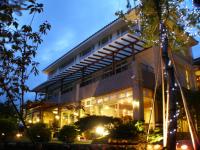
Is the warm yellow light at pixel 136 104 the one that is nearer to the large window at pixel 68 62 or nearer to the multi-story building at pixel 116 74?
the multi-story building at pixel 116 74

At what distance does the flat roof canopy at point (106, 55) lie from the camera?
19.2 metres

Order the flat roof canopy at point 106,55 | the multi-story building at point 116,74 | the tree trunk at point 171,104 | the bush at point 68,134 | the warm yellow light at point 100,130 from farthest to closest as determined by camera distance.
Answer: the flat roof canopy at point 106,55 → the multi-story building at point 116,74 → the warm yellow light at point 100,130 → the bush at point 68,134 → the tree trunk at point 171,104

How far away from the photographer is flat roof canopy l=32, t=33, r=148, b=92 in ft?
63.1

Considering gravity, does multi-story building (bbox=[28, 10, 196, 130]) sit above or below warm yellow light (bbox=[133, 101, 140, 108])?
above

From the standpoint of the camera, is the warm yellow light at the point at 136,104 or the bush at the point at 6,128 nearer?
the bush at the point at 6,128

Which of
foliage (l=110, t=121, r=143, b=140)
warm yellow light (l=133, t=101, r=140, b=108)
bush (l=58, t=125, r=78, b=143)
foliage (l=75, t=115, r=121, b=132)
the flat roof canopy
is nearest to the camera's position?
foliage (l=110, t=121, r=143, b=140)

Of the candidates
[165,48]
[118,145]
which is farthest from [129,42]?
[165,48]

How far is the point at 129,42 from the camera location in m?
19.4

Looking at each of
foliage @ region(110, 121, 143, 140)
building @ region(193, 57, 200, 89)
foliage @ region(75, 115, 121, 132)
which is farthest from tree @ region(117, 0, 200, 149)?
building @ region(193, 57, 200, 89)

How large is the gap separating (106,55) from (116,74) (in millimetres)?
2384

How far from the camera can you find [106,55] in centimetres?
2152

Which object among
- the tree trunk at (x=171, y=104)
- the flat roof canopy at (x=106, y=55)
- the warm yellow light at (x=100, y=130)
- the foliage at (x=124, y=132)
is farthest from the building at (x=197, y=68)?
the tree trunk at (x=171, y=104)

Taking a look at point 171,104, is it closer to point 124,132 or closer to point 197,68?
point 124,132

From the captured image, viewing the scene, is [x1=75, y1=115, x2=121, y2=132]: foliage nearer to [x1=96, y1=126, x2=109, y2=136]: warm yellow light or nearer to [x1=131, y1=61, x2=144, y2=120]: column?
[x1=96, y1=126, x2=109, y2=136]: warm yellow light
